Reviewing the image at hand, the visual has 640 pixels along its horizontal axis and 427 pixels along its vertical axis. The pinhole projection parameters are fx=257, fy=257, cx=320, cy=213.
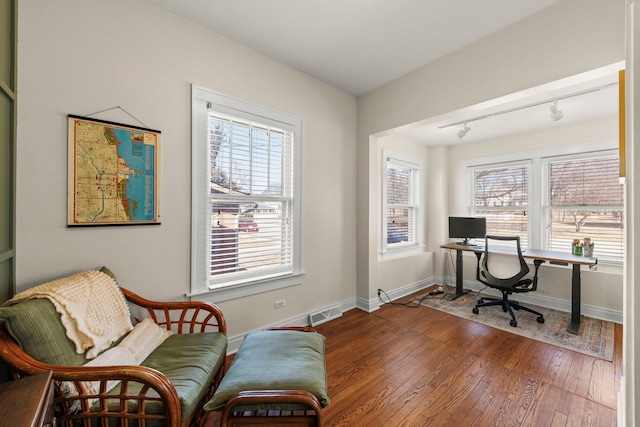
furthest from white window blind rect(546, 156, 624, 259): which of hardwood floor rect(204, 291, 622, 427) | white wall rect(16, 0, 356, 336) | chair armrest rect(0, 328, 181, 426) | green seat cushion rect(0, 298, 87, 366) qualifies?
green seat cushion rect(0, 298, 87, 366)

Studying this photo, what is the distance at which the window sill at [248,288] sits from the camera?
7.27 ft

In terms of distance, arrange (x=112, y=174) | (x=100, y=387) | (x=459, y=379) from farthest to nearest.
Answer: (x=459, y=379)
(x=112, y=174)
(x=100, y=387)

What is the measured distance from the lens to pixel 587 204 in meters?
3.45

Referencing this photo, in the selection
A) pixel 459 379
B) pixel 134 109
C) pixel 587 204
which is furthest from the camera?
pixel 587 204

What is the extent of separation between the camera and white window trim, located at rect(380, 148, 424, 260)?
12.7ft

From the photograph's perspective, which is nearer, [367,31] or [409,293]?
[367,31]

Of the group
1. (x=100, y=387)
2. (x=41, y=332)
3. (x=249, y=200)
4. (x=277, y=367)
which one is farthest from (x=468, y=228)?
(x=41, y=332)

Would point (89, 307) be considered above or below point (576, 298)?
above

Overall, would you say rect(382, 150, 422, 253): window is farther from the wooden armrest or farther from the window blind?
the wooden armrest

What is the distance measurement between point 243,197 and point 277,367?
4.92 ft

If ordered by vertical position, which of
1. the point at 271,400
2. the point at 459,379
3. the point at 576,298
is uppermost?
the point at 271,400

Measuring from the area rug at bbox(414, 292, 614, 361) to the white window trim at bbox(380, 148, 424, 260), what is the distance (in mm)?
797

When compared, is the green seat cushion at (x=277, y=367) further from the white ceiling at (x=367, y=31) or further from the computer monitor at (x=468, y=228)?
the computer monitor at (x=468, y=228)

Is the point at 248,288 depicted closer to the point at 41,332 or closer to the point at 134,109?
the point at 41,332
